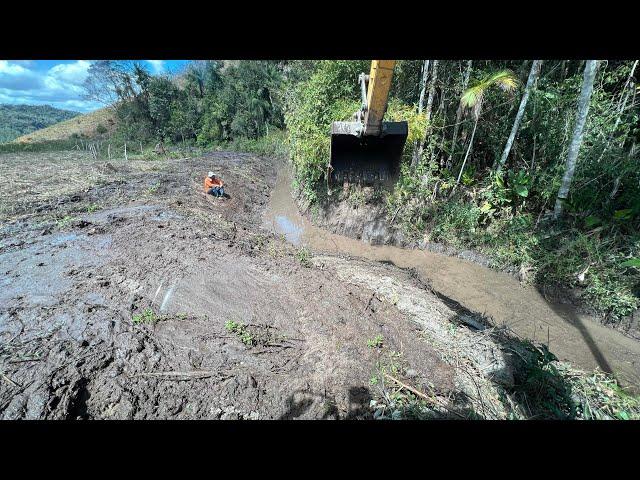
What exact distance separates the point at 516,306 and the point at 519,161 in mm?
3981

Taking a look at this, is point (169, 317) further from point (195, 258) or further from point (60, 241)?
point (60, 241)

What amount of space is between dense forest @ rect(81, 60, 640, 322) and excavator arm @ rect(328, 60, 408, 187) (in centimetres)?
228

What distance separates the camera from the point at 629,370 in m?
5.09

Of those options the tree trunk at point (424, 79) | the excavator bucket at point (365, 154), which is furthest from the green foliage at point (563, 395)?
the tree trunk at point (424, 79)

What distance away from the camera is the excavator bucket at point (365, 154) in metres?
5.49

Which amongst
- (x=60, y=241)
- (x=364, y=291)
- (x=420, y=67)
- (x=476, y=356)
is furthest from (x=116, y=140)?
(x=476, y=356)

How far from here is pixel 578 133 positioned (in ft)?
20.1

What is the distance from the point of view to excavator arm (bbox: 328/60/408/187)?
4.71 meters

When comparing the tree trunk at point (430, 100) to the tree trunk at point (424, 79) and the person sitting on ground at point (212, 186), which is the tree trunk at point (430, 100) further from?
the person sitting on ground at point (212, 186)

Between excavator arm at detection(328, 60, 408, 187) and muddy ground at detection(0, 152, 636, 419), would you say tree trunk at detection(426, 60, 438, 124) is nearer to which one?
excavator arm at detection(328, 60, 408, 187)

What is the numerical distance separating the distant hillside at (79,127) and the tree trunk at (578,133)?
47408 millimetres

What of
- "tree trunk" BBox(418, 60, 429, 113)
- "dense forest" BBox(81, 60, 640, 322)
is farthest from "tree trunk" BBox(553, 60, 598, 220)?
"tree trunk" BBox(418, 60, 429, 113)

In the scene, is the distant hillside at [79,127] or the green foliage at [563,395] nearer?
the green foliage at [563,395]
